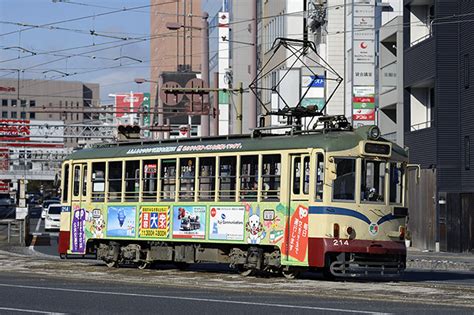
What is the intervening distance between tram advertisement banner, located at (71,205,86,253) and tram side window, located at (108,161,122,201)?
1.42 m

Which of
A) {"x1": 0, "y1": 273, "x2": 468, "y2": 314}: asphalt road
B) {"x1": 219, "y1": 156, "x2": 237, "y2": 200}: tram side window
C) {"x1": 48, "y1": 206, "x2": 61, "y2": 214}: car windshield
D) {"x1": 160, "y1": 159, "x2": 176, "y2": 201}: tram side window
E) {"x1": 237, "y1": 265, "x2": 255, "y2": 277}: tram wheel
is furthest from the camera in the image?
{"x1": 48, "y1": 206, "x2": 61, "y2": 214}: car windshield

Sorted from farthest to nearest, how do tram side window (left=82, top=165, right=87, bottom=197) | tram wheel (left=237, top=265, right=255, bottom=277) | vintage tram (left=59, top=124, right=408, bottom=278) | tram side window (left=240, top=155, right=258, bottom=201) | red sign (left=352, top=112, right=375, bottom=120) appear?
red sign (left=352, top=112, right=375, bottom=120)
tram side window (left=82, top=165, right=87, bottom=197)
tram wheel (left=237, top=265, right=255, bottom=277)
tram side window (left=240, top=155, right=258, bottom=201)
vintage tram (left=59, top=124, right=408, bottom=278)

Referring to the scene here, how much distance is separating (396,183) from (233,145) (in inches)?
147

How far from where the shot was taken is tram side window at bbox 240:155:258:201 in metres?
26.6

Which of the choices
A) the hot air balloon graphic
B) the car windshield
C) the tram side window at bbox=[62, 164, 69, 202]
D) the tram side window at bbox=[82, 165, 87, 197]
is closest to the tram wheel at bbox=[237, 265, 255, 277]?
the hot air balloon graphic

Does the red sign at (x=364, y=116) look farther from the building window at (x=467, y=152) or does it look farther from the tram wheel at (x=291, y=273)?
the tram wheel at (x=291, y=273)

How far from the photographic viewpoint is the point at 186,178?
2844cm

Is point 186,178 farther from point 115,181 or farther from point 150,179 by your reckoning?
point 115,181

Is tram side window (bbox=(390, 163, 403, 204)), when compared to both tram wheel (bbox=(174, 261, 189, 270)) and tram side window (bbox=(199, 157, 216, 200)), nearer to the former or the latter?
tram side window (bbox=(199, 157, 216, 200))

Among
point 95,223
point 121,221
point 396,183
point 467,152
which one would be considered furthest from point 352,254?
point 467,152

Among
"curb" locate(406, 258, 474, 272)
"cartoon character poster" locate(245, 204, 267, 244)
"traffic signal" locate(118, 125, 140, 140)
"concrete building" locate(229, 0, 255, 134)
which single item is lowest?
"curb" locate(406, 258, 474, 272)

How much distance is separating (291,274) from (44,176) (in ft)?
456

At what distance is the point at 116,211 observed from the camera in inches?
1206

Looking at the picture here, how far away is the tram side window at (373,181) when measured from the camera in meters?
25.4
